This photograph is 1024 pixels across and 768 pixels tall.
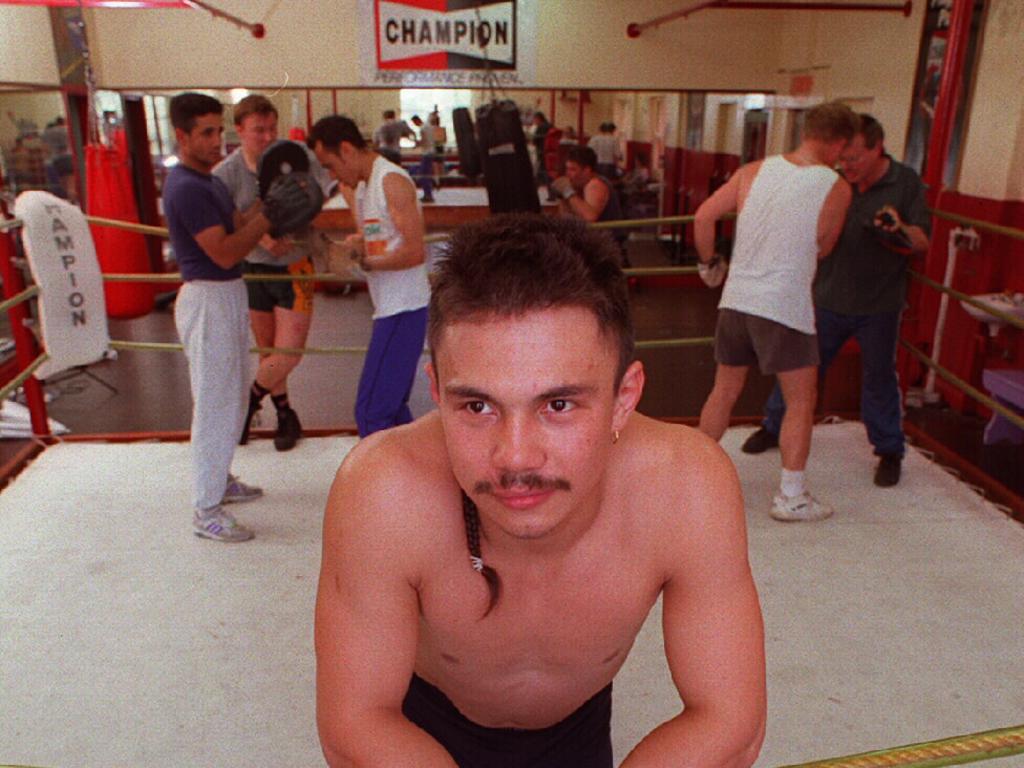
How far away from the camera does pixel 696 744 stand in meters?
1.03

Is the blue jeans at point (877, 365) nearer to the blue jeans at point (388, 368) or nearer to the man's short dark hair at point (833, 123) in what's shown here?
the man's short dark hair at point (833, 123)

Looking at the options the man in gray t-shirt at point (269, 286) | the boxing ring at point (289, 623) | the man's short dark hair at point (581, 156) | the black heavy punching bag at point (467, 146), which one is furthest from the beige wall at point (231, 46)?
the boxing ring at point (289, 623)

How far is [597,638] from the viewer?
117cm

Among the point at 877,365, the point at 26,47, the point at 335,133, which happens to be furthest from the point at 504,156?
the point at 26,47

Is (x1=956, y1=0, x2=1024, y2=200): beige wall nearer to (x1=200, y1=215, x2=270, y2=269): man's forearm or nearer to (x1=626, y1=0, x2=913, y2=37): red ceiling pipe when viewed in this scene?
(x1=626, y1=0, x2=913, y2=37): red ceiling pipe

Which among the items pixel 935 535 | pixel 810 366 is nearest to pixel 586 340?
pixel 810 366

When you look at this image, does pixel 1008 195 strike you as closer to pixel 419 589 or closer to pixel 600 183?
pixel 600 183

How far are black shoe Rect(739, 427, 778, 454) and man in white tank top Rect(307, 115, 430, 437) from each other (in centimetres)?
145

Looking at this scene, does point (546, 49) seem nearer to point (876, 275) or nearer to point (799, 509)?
point (876, 275)

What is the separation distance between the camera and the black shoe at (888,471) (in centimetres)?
305

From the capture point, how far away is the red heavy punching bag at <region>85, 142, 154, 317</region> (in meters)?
4.32

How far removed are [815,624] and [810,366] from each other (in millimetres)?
882

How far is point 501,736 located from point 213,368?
1700 millimetres

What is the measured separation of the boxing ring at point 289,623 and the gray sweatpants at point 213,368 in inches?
9.3
